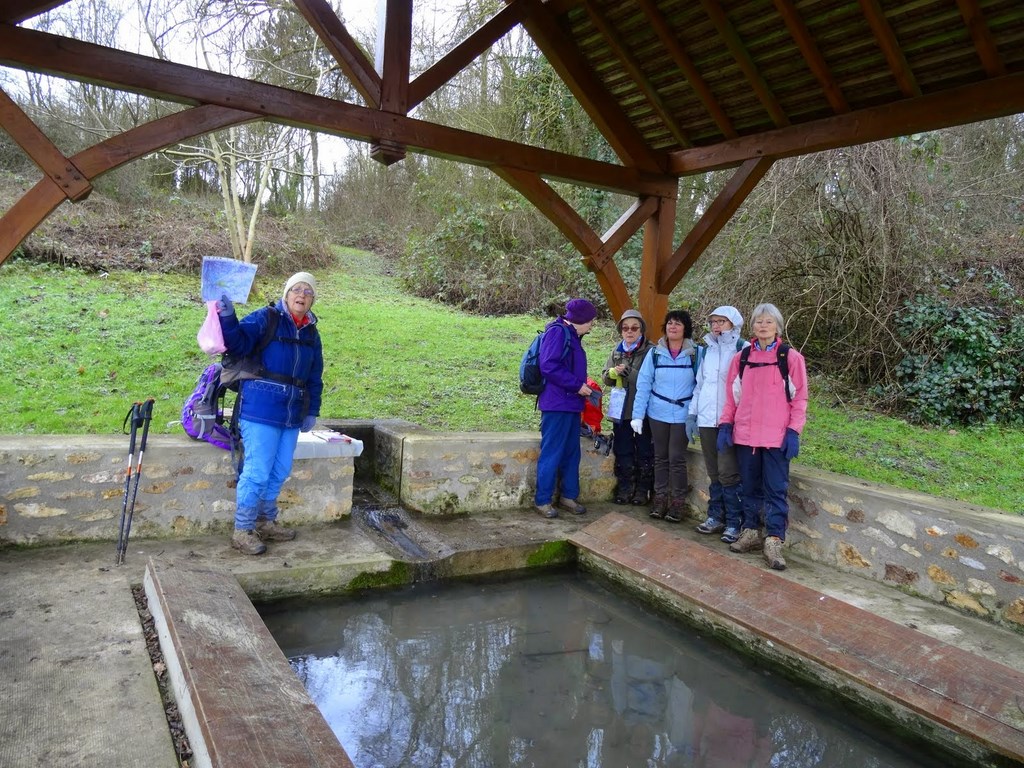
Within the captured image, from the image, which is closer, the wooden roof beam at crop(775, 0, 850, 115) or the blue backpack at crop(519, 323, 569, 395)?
the wooden roof beam at crop(775, 0, 850, 115)

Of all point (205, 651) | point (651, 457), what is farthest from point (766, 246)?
point (205, 651)

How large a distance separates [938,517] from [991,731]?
1489 mm

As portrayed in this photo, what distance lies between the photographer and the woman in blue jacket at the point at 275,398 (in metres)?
4.07

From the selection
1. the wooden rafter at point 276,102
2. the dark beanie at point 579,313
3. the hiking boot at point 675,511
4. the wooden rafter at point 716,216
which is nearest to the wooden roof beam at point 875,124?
the wooden rafter at point 716,216

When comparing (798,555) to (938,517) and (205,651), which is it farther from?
(205,651)

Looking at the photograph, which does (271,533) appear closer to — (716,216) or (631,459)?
(631,459)

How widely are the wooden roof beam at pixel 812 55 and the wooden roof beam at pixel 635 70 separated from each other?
1249 millimetres

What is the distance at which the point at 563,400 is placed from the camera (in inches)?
207

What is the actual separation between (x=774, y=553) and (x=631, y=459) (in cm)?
154

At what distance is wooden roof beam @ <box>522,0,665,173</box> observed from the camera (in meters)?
5.53

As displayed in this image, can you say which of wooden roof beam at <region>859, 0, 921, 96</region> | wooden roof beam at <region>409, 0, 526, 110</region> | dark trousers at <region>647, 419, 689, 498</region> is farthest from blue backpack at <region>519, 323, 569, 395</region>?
wooden roof beam at <region>859, 0, 921, 96</region>

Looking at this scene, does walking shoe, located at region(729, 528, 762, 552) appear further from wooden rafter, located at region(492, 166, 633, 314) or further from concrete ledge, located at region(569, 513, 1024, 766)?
wooden rafter, located at region(492, 166, 633, 314)

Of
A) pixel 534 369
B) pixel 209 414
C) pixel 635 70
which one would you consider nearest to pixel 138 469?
pixel 209 414

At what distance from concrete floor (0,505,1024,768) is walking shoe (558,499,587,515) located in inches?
2.8
